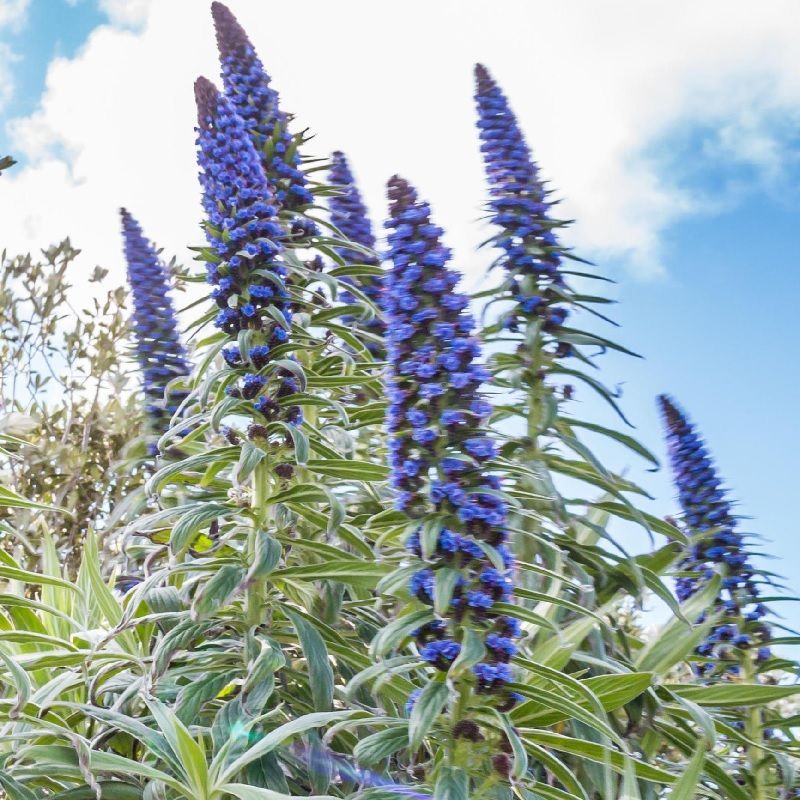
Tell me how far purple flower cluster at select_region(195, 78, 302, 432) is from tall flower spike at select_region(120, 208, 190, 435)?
0.57 m

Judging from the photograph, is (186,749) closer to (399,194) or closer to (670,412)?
(399,194)

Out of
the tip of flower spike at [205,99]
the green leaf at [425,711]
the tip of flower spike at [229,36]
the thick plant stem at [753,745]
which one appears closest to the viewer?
the green leaf at [425,711]

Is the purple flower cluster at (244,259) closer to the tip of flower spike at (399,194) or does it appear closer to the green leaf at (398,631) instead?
the tip of flower spike at (399,194)

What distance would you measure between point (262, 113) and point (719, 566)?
229 cm

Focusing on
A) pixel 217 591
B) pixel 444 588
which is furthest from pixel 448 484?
pixel 217 591

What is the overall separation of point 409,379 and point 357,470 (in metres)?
0.55

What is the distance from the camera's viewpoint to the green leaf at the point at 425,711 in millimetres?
1863

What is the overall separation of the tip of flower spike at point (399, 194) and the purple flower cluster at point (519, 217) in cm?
108

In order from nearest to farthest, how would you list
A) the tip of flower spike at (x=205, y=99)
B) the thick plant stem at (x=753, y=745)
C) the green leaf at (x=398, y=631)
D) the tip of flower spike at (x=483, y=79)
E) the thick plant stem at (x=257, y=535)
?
the green leaf at (x=398, y=631) → the thick plant stem at (x=257, y=535) → the tip of flower spike at (x=205, y=99) → the thick plant stem at (x=753, y=745) → the tip of flower spike at (x=483, y=79)

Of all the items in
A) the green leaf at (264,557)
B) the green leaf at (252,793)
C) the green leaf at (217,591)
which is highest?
the green leaf at (264,557)

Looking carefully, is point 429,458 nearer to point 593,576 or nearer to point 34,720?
point 34,720

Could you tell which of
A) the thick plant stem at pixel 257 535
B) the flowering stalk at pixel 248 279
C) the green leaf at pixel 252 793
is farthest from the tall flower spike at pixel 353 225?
the green leaf at pixel 252 793

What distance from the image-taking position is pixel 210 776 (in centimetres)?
215

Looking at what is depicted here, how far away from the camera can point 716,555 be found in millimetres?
3355
